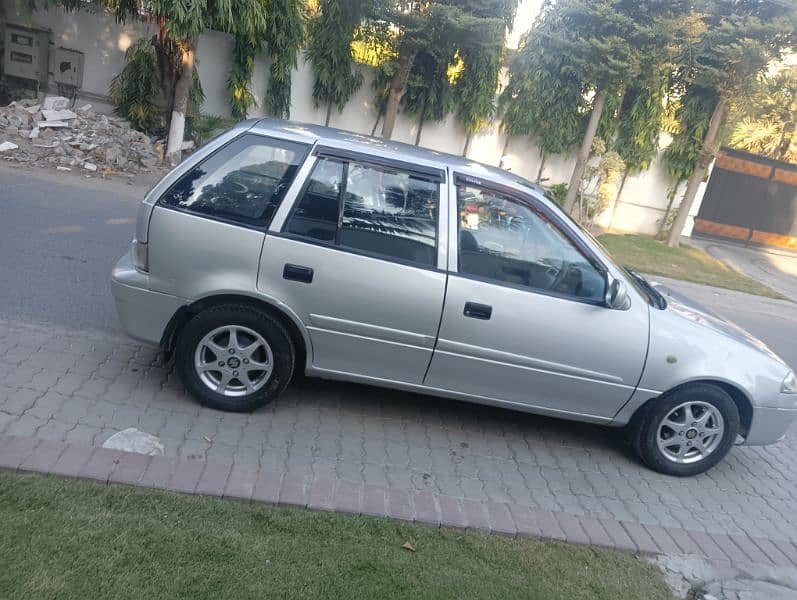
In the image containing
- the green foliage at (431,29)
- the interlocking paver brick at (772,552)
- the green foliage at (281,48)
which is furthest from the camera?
the green foliage at (281,48)

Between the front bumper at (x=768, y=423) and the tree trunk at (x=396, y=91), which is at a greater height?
the tree trunk at (x=396, y=91)

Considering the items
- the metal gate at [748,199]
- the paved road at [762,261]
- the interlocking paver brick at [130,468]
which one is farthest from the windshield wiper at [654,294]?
the metal gate at [748,199]

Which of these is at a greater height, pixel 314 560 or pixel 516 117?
pixel 516 117

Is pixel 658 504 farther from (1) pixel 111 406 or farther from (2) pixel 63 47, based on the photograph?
(2) pixel 63 47

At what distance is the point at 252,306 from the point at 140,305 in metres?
0.71

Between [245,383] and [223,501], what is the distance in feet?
3.39

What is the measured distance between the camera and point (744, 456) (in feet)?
17.6

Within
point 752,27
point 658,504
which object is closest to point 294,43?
point 752,27

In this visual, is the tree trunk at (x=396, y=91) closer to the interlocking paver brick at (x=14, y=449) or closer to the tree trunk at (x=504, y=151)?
the tree trunk at (x=504, y=151)

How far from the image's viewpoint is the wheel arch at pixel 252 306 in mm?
4305

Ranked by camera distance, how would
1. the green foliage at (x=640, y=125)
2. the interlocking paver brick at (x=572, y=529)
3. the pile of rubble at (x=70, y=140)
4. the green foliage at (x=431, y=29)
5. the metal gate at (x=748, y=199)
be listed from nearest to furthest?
the interlocking paver brick at (x=572, y=529)
the pile of rubble at (x=70, y=140)
the green foliage at (x=431, y=29)
the green foliage at (x=640, y=125)
the metal gate at (x=748, y=199)

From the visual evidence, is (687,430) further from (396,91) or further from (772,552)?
(396,91)

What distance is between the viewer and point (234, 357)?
14.4 ft

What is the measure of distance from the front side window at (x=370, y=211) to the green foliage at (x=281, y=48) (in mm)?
10500
